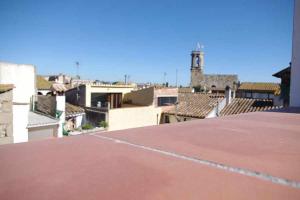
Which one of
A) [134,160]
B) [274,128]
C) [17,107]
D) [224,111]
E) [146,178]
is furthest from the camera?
[224,111]

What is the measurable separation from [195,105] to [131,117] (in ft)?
17.5

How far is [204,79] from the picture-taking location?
165 feet

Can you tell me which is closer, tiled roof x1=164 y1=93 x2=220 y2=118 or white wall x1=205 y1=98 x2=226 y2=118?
white wall x1=205 y1=98 x2=226 y2=118

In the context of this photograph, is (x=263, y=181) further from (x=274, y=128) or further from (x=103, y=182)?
(x=274, y=128)

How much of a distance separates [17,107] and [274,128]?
432 inches

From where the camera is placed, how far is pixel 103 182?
0.80m

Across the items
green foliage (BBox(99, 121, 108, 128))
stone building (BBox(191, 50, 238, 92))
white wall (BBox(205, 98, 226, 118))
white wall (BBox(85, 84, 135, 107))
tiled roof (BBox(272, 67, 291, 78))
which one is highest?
stone building (BBox(191, 50, 238, 92))

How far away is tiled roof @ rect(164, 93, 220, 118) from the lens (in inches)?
708

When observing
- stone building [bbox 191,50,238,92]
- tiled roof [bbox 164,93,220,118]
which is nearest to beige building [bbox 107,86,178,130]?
tiled roof [bbox 164,93,220,118]

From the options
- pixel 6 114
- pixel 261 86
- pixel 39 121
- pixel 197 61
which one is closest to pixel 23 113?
pixel 6 114

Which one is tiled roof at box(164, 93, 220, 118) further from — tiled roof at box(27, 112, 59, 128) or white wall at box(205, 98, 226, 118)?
tiled roof at box(27, 112, 59, 128)

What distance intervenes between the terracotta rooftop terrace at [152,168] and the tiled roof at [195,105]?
16.0m

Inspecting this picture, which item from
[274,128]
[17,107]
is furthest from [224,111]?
[274,128]

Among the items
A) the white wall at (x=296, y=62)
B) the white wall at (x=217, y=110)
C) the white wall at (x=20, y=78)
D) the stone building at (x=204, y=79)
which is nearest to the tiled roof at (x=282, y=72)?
the white wall at (x=296, y=62)
